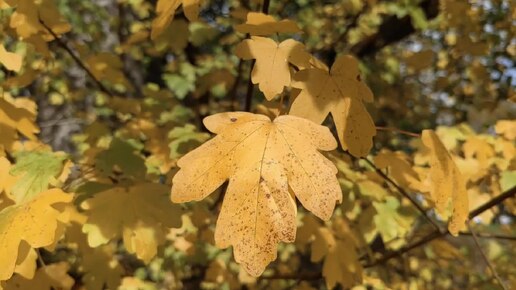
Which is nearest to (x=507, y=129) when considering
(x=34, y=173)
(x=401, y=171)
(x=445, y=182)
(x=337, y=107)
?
(x=401, y=171)

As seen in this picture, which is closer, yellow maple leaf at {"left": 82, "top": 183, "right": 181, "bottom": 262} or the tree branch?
yellow maple leaf at {"left": 82, "top": 183, "right": 181, "bottom": 262}

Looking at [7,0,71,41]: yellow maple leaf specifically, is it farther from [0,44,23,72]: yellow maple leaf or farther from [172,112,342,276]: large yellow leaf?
[172,112,342,276]: large yellow leaf

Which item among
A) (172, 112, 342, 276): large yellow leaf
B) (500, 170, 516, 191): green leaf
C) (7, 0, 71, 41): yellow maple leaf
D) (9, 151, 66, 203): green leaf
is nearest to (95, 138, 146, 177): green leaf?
(9, 151, 66, 203): green leaf

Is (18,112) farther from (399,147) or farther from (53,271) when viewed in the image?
(399,147)

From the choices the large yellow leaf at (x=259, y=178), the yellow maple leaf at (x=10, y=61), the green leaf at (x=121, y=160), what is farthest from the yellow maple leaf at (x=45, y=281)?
the large yellow leaf at (x=259, y=178)

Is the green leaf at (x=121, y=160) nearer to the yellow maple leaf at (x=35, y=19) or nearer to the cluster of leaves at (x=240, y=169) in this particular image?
the cluster of leaves at (x=240, y=169)

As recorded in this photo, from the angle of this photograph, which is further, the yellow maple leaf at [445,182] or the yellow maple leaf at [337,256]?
the yellow maple leaf at [337,256]

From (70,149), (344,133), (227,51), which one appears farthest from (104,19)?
(344,133)
